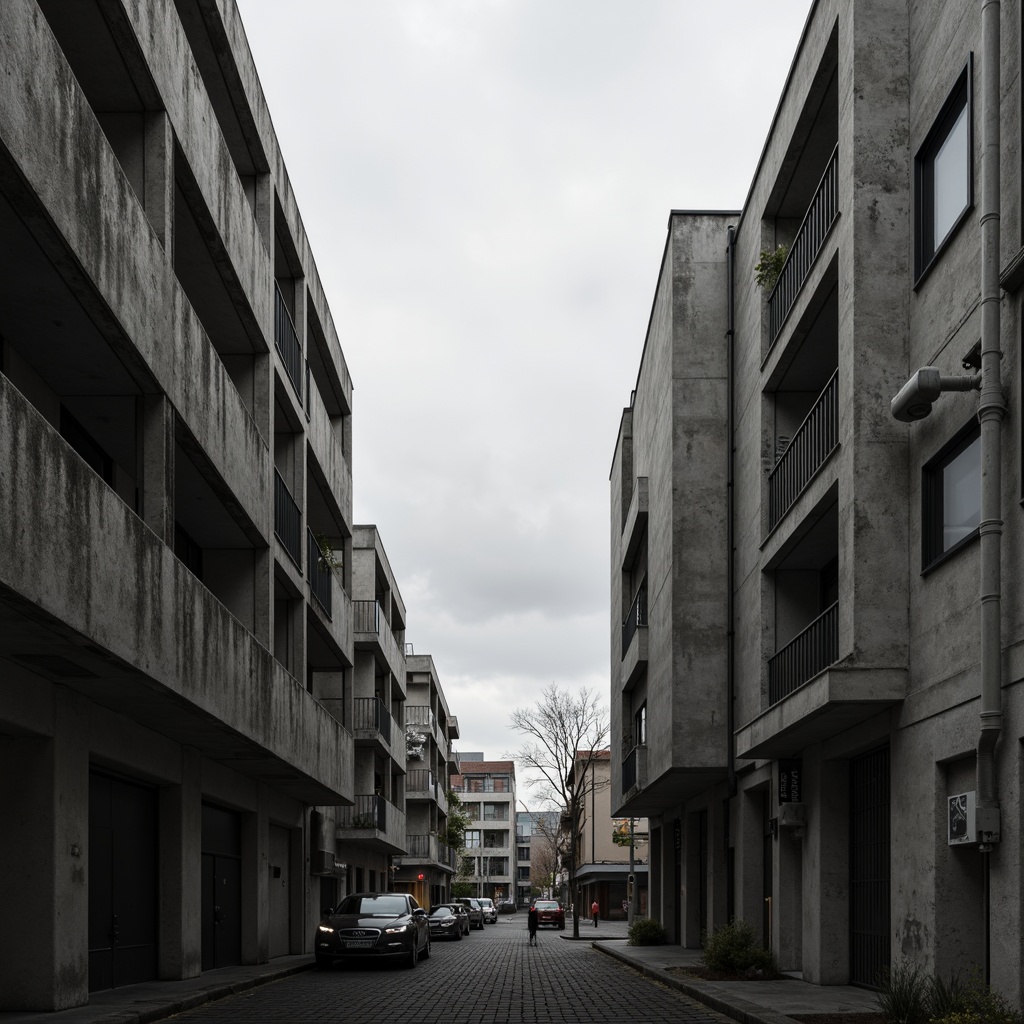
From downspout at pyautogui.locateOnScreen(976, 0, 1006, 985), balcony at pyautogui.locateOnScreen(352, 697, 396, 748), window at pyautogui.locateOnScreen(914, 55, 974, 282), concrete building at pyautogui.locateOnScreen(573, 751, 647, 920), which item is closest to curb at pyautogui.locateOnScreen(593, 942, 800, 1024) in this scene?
downspout at pyautogui.locateOnScreen(976, 0, 1006, 985)

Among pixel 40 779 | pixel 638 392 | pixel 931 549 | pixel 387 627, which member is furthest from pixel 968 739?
pixel 387 627

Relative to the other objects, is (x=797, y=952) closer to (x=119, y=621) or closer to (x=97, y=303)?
(x=119, y=621)

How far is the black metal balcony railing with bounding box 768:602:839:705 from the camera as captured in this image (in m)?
18.0

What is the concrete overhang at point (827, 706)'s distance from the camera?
49.2 ft

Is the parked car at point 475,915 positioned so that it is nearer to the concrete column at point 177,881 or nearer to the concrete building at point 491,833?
the concrete column at point 177,881

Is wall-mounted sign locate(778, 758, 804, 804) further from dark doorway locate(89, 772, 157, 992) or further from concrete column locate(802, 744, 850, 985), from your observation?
dark doorway locate(89, 772, 157, 992)

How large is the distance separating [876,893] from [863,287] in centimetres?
726

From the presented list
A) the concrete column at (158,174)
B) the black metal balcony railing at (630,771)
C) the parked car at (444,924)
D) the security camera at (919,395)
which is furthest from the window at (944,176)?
the parked car at (444,924)

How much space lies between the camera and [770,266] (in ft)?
71.5

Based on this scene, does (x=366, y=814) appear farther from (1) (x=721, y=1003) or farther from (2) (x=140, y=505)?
(1) (x=721, y=1003)

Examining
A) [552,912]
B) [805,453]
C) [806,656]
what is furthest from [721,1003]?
[552,912]

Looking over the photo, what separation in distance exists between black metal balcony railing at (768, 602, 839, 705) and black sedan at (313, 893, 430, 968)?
8475 mm

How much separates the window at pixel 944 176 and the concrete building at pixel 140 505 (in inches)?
327

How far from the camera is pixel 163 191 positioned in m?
16.3
